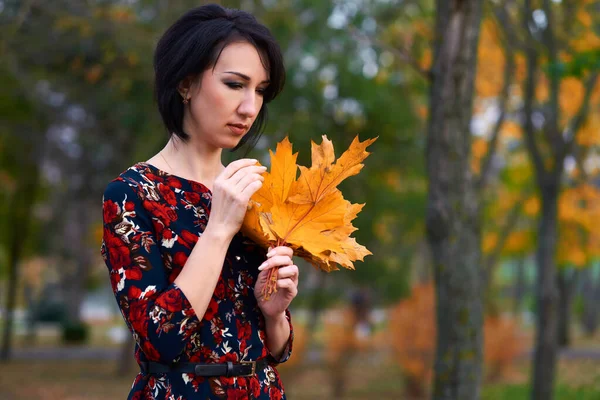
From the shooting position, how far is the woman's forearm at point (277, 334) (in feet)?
7.45

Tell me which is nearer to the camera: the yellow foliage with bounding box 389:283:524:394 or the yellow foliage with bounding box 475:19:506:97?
the yellow foliage with bounding box 389:283:524:394

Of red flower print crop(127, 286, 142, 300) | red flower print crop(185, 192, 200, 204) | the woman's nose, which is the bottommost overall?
red flower print crop(127, 286, 142, 300)

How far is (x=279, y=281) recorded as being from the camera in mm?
2098

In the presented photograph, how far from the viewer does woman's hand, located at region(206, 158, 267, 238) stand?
2.01 meters

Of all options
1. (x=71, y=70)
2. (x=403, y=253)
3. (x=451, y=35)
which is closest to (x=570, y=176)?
(x=403, y=253)

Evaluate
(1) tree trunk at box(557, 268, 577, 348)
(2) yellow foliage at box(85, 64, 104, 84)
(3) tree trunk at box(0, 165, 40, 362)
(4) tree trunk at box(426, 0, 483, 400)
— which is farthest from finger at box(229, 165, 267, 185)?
(1) tree trunk at box(557, 268, 577, 348)

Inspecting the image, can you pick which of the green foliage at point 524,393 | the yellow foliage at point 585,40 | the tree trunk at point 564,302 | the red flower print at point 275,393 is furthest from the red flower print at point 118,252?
the tree trunk at point 564,302

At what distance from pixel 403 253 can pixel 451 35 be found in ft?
55.9

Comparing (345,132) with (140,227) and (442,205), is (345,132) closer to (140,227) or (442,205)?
(442,205)

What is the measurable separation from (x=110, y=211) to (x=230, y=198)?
0.99ft

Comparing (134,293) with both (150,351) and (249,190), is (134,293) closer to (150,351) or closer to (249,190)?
(150,351)

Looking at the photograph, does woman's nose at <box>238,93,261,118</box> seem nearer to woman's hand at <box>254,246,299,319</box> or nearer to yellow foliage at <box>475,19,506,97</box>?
woman's hand at <box>254,246,299,319</box>

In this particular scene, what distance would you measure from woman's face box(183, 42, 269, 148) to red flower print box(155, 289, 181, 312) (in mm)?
480

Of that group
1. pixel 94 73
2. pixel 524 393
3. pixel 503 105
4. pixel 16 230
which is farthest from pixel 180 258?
pixel 16 230
